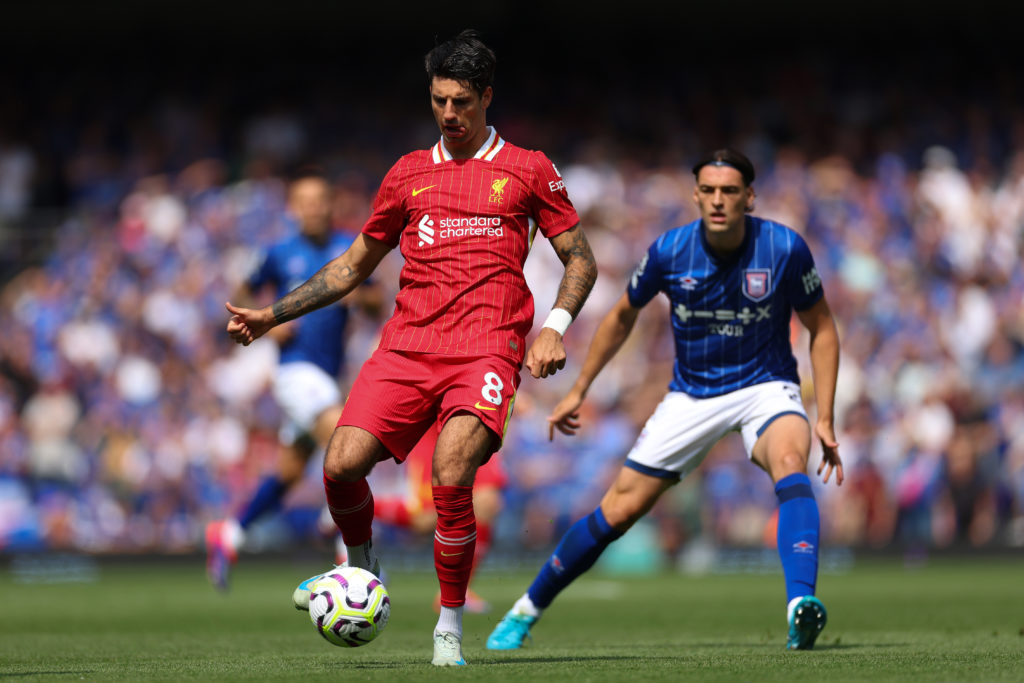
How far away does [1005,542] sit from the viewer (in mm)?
16031

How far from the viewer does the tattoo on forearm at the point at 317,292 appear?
6387 millimetres

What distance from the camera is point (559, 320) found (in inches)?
239

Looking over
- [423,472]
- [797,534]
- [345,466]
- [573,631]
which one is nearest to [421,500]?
[423,472]

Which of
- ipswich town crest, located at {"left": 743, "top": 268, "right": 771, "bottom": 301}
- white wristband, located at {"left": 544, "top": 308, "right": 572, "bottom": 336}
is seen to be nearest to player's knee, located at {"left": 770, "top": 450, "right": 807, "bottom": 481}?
ipswich town crest, located at {"left": 743, "top": 268, "right": 771, "bottom": 301}

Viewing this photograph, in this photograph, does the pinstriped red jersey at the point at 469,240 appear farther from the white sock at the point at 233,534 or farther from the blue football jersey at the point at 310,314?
the white sock at the point at 233,534

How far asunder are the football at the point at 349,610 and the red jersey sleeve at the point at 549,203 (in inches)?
67.2

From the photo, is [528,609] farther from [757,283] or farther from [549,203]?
[549,203]

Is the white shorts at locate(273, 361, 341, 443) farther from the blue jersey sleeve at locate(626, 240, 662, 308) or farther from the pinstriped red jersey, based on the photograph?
the pinstriped red jersey

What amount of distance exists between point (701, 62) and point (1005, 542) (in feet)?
32.1

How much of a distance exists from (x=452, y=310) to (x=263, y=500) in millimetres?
4612

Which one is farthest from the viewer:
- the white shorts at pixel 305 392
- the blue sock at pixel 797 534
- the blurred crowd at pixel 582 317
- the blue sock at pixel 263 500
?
the blurred crowd at pixel 582 317

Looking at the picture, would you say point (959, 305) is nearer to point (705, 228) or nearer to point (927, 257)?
point (927, 257)

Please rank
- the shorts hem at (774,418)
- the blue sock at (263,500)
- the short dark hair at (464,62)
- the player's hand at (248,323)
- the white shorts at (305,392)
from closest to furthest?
the short dark hair at (464,62), the player's hand at (248,323), the shorts hem at (774,418), the white shorts at (305,392), the blue sock at (263,500)

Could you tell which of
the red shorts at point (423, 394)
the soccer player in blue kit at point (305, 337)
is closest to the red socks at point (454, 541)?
the red shorts at point (423, 394)
